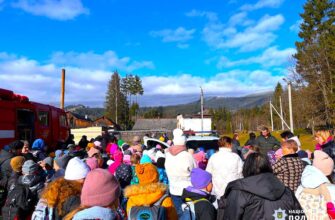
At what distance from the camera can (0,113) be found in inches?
498

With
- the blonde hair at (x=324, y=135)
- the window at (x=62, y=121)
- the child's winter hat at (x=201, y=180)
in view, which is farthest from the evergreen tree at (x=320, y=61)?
the child's winter hat at (x=201, y=180)

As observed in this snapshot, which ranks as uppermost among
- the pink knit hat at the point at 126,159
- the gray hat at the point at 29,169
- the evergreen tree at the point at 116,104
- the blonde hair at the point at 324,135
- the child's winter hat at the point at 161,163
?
the evergreen tree at the point at 116,104

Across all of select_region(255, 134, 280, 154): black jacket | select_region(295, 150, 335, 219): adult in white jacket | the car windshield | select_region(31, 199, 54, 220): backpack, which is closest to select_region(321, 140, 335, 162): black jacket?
select_region(255, 134, 280, 154): black jacket

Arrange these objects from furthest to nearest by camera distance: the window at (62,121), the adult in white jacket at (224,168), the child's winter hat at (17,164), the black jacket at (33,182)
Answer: the window at (62,121) → the adult in white jacket at (224,168) → the child's winter hat at (17,164) → the black jacket at (33,182)

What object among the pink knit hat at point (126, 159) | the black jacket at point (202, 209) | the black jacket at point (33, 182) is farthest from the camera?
the pink knit hat at point (126, 159)

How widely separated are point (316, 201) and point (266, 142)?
19.4ft

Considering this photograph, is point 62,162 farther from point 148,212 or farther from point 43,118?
point 43,118

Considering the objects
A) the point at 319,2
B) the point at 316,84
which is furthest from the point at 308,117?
the point at 319,2

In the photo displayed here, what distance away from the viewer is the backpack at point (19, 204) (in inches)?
187

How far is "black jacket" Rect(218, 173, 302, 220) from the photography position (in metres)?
3.18

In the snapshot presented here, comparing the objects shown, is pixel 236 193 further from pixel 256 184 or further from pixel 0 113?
pixel 0 113

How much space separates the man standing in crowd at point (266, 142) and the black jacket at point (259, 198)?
683 centimetres

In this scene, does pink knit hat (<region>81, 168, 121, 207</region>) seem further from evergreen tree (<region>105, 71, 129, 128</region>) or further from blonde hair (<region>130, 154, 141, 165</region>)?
evergreen tree (<region>105, 71, 129, 128</region>)

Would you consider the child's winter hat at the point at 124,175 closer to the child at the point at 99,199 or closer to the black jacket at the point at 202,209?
the black jacket at the point at 202,209
